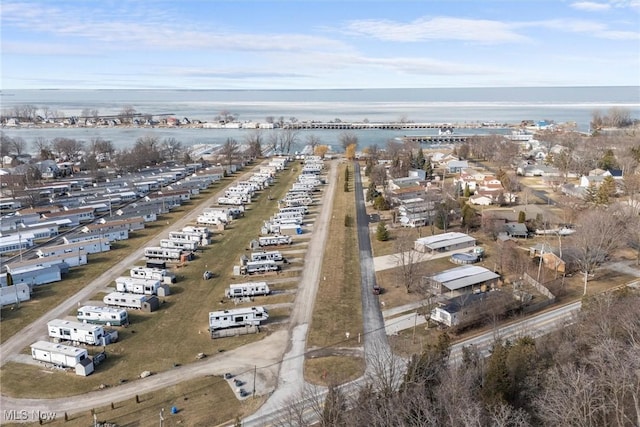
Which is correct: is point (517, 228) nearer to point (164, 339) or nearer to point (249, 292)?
point (249, 292)

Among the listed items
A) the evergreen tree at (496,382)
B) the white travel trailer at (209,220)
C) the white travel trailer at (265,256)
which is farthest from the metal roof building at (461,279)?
the white travel trailer at (209,220)

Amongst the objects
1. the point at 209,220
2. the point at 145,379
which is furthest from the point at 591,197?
the point at 145,379

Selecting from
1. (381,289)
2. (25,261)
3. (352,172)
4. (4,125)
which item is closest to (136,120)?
(4,125)

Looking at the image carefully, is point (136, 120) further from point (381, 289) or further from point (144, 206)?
point (381, 289)

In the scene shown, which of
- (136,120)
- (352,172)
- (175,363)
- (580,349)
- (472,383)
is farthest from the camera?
(136,120)

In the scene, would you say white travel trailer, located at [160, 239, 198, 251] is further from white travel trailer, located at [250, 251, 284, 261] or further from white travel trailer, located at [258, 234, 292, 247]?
white travel trailer, located at [250, 251, 284, 261]
